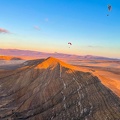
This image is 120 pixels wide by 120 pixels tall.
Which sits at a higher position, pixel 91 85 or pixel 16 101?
pixel 91 85

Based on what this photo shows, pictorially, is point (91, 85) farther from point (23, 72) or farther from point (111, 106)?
point (23, 72)

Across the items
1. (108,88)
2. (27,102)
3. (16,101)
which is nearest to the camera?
(108,88)

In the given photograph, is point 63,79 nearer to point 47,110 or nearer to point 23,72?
point 47,110

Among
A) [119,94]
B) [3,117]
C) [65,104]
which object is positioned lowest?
[3,117]

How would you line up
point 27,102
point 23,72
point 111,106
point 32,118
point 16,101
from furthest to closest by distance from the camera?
point 23,72
point 16,101
point 27,102
point 32,118
point 111,106

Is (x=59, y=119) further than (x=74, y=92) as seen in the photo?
No

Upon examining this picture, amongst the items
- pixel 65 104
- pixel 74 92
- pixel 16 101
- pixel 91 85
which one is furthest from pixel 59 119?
pixel 16 101
